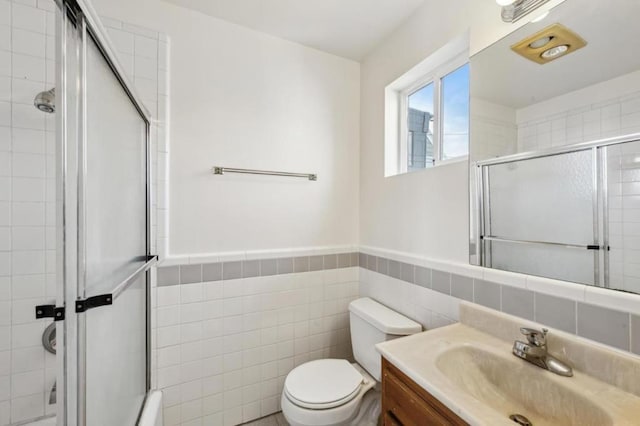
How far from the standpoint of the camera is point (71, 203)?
2.06ft

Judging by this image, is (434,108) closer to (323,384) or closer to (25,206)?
(323,384)

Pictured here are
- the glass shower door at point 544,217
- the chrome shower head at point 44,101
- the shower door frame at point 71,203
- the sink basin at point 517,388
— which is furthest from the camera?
the chrome shower head at point 44,101

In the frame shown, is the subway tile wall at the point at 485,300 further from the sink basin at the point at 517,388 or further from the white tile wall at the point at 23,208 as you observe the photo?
the white tile wall at the point at 23,208

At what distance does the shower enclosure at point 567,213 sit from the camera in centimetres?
78

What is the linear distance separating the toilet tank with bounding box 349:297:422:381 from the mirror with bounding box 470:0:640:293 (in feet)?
1.65

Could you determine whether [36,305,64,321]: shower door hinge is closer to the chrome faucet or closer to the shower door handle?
the shower door handle

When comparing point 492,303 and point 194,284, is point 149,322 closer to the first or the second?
point 194,284

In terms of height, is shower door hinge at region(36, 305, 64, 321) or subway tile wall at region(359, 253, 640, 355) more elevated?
shower door hinge at region(36, 305, 64, 321)

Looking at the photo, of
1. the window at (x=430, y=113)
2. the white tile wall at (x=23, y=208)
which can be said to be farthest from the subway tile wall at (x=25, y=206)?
the window at (x=430, y=113)

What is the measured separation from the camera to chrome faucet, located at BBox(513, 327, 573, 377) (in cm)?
83

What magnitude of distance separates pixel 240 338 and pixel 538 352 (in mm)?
1440

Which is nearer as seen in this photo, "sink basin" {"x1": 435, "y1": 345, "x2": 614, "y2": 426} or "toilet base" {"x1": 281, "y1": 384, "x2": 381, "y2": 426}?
"sink basin" {"x1": 435, "y1": 345, "x2": 614, "y2": 426}

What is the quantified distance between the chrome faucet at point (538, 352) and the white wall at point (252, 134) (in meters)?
1.21

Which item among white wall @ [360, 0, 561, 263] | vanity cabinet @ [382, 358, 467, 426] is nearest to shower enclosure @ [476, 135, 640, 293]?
white wall @ [360, 0, 561, 263]
